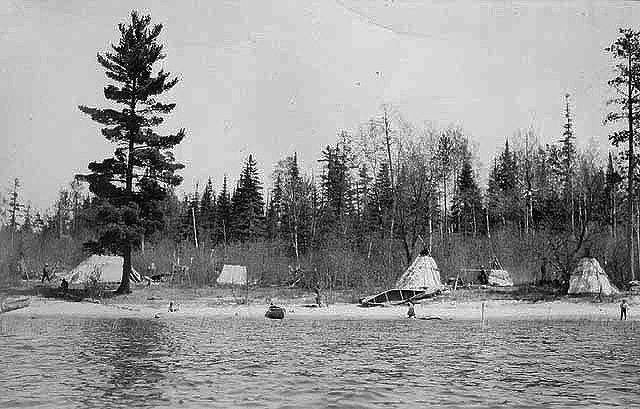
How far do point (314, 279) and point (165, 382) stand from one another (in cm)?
2850

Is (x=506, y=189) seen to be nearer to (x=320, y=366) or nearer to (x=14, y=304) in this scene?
(x=14, y=304)

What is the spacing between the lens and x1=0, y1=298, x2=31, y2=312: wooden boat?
36094 mm

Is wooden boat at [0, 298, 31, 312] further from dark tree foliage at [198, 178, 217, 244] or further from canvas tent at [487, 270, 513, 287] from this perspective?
dark tree foliage at [198, 178, 217, 244]

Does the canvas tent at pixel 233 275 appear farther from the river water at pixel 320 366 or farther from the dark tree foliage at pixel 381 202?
the river water at pixel 320 366

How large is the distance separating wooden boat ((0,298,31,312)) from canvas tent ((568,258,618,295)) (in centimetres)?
2685

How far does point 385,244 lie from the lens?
5062 centimetres

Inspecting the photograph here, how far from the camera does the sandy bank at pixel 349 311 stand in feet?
107

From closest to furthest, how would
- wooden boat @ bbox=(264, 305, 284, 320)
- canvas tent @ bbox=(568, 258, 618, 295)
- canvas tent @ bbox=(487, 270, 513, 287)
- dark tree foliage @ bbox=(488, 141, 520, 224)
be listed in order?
wooden boat @ bbox=(264, 305, 284, 320) → canvas tent @ bbox=(568, 258, 618, 295) → canvas tent @ bbox=(487, 270, 513, 287) → dark tree foliage @ bbox=(488, 141, 520, 224)

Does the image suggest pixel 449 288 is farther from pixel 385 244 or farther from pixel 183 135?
pixel 183 135

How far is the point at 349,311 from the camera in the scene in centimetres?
3400

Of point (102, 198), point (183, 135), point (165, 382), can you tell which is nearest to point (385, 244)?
point (183, 135)

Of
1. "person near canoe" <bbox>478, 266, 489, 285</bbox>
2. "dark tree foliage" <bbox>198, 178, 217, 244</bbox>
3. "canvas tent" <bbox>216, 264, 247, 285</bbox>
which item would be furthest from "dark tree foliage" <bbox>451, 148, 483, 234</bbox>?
"dark tree foliage" <bbox>198, 178, 217, 244</bbox>

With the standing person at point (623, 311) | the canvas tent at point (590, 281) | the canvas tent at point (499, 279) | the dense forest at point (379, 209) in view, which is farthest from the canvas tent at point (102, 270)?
the standing person at point (623, 311)

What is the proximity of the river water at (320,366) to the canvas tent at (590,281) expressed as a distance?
6.66 metres
